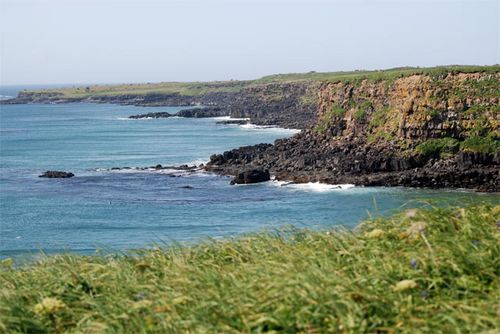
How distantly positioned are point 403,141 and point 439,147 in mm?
4021

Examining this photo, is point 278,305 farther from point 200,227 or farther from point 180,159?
point 180,159

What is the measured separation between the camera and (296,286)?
7793mm

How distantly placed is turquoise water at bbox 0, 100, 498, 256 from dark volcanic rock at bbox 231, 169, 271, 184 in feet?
3.46

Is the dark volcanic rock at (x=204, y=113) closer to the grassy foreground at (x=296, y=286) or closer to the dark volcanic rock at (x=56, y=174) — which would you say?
the dark volcanic rock at (x=56, y=174)

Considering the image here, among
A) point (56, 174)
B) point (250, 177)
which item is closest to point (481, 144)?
point (250, 177)

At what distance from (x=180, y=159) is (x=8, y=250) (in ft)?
131

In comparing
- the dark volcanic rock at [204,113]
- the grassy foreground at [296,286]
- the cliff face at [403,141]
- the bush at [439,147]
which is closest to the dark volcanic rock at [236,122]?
the dark volcanic rock at [204,113]

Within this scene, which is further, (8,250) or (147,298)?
(8,250)

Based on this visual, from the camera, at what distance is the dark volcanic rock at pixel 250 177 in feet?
186

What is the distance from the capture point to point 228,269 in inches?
360

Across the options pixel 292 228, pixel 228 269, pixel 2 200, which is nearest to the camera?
pixel 228 269

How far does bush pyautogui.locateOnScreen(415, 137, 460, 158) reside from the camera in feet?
181

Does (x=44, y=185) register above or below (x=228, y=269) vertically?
below

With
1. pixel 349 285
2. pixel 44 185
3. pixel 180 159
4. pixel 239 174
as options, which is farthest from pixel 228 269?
pixel 180 159
